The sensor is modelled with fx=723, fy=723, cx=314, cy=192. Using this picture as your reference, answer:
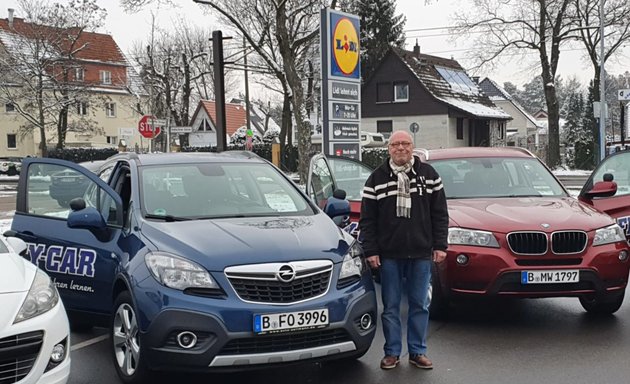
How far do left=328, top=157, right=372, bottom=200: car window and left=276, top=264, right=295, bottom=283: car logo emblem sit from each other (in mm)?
4342

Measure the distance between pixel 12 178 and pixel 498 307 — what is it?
46.3m

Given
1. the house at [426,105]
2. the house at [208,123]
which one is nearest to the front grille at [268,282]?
the house at [426,105]

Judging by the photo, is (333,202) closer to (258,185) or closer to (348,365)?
(258,185)

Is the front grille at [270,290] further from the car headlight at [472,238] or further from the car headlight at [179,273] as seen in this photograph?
the car headlight at [472,238]

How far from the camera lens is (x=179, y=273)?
4.61 metres

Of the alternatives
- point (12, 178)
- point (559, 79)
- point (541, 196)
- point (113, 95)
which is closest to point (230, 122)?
point (113, 95)

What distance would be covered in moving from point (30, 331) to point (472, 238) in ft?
12.4

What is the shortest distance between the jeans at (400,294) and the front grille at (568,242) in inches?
58.2

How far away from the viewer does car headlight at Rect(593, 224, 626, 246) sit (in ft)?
20.7

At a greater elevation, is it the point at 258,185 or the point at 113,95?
the point at 113,95

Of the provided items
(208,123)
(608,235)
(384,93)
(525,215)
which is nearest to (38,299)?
(525,215)

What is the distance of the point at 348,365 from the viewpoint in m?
5.47

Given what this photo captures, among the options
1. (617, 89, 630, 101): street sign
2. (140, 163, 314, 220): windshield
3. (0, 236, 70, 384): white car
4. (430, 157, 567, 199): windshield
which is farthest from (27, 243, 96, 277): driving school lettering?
(617, 89, 630, 101): street sign

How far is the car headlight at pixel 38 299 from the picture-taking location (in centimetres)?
411
